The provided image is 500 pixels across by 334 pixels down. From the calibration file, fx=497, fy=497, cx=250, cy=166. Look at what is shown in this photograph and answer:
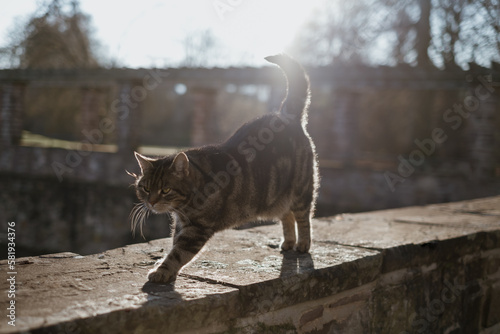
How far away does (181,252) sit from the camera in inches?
96.0

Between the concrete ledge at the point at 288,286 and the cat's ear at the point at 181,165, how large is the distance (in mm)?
491

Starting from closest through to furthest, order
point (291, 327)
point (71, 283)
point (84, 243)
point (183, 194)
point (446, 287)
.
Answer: point (71, 283) < point (291, 327) < point (183, 194) < point (446, 287) < point (84, 243)

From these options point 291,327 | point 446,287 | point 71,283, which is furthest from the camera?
point 446,287

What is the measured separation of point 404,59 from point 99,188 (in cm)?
1204

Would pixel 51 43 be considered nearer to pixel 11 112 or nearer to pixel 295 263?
pixel 11 112

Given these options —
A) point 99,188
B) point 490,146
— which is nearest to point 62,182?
point 99,188

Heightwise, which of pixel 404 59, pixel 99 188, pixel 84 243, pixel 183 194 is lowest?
pixel 84 243

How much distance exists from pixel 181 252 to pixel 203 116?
10.9 meters

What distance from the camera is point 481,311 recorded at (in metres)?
3.52

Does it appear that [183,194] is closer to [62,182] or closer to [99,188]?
[99,188]

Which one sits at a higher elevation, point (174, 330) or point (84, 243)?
point (174, 330)

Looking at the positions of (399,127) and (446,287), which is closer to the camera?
(446,287)

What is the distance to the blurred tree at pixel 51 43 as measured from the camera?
2128 cm

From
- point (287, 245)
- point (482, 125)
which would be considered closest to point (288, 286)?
point (287, 245)
